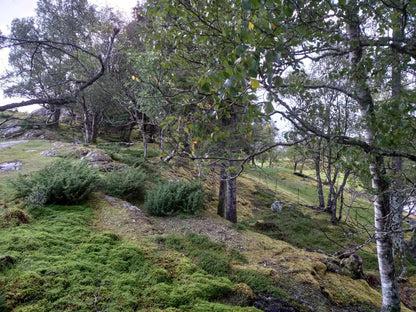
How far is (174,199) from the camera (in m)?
7.04

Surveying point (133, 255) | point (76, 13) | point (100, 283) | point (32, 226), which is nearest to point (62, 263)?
point (100, 283)

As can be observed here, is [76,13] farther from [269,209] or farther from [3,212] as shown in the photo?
[269,209]

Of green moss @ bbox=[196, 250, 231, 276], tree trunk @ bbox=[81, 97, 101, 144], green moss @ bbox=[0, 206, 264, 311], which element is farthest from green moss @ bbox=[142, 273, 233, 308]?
tree trunk @ bbox=[81, 97, 101, 144]

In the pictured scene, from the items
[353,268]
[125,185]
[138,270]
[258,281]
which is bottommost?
[353,268]

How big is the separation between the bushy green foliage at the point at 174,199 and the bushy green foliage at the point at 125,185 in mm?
610

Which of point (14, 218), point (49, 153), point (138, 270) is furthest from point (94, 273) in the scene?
point (49, 153)

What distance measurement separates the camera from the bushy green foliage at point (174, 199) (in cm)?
672

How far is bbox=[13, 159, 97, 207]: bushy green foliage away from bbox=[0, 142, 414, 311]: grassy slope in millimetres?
358

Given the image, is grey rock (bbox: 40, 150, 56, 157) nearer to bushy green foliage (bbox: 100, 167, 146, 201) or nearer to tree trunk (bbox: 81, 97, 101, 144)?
bushy green foliage (bbox: 100, 167, 146, 201)

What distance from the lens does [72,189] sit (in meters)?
5.90

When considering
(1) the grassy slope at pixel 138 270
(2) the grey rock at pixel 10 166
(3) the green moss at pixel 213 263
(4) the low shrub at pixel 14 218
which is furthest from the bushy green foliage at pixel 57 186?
(3) the green moss at pixel 213 263

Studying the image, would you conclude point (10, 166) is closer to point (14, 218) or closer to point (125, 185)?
point (125, 185)

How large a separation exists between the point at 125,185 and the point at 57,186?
187 centimetres

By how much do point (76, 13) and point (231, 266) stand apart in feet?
69.0
